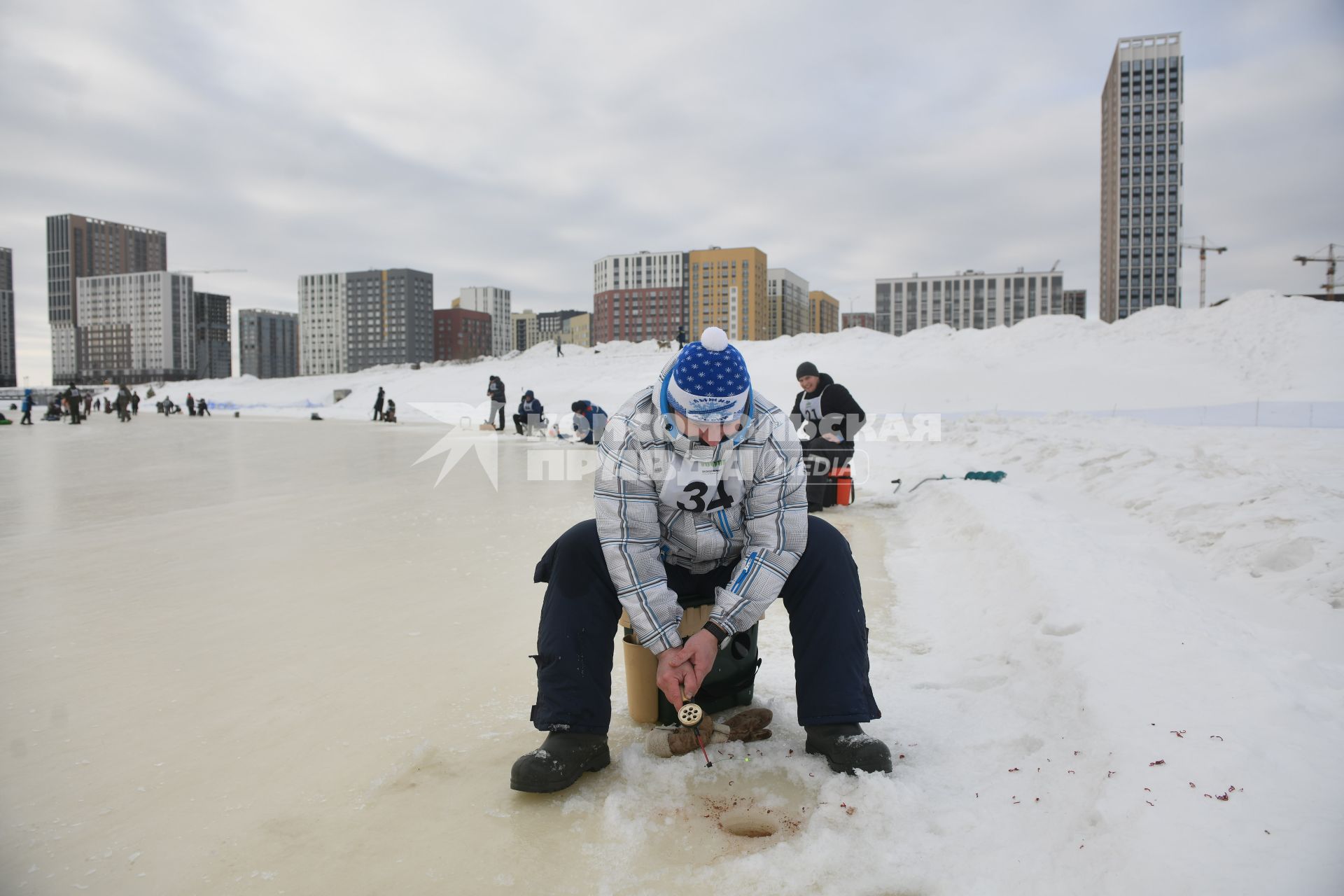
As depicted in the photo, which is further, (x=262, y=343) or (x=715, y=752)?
(x=262, y=343)

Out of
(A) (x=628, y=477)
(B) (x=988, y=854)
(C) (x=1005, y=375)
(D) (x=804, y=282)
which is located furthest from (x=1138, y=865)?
(D) (x=804, y=282)

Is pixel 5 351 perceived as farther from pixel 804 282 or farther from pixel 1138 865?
pixel 1138 865

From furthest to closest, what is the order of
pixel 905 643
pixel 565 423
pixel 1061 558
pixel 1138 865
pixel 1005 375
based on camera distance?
1. pixel 1005 375
2. pixel 565 423
3. pixel 1061 558
4. pixel 905 643
5. pixel 1138 865

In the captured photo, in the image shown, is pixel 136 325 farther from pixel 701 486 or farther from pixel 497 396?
pixel 701 486

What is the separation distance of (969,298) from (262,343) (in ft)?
354

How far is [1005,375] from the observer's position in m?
24.7

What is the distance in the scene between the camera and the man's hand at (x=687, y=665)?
6.30 ft

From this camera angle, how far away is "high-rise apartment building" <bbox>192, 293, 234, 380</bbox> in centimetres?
9875

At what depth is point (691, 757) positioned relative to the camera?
2.07 m

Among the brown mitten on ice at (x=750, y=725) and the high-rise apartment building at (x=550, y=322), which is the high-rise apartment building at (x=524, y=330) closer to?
the high-rise apartment building at (x=550, y=322)

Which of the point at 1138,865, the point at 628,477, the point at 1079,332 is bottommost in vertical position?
the point at 1138,865

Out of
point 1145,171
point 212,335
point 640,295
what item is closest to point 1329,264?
point 1145,171

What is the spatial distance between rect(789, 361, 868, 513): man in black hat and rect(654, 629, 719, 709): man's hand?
4.63m

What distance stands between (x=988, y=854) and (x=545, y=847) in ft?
3.20
